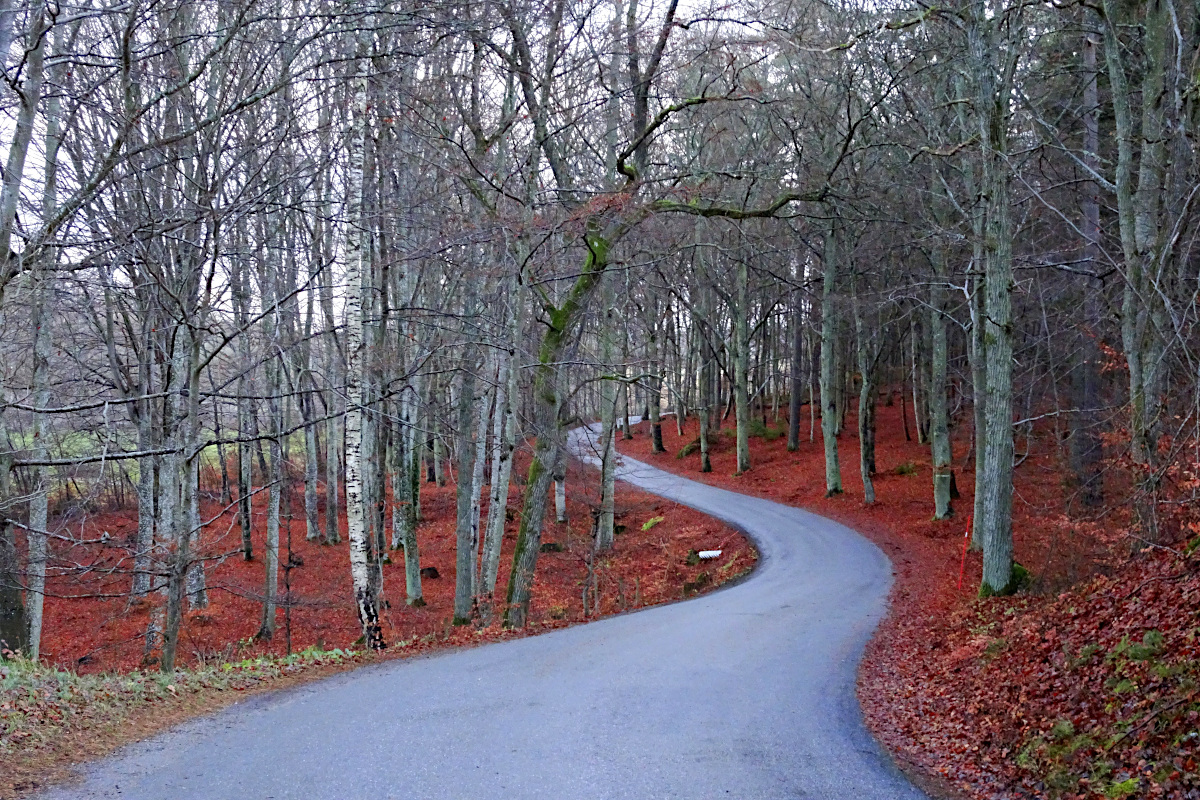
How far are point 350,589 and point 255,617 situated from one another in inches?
87.2

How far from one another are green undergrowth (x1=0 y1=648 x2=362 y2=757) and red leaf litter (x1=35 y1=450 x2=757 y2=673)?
1.79m

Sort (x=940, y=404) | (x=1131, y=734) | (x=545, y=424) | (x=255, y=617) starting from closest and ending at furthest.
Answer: (x=1131, y=734)
(x=545, y=424)
(x=255, y=617)
(x=940, y=404)

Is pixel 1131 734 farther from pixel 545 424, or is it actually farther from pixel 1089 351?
pixel 1089 351

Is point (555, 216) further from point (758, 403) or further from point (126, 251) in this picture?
point (758, 403)

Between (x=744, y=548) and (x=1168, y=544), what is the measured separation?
11.9 m

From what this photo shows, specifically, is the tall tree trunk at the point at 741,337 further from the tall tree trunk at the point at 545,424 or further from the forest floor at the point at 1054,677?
the tall tree trunk at the point at 545,424

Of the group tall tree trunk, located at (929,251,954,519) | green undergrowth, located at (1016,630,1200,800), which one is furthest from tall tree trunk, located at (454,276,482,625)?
tall tree trunk, located at (929,251,954,519)

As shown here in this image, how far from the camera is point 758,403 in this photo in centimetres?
4984

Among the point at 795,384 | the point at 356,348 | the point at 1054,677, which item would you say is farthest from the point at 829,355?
the point at 1054,677

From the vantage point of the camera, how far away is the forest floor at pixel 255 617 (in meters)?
6.71

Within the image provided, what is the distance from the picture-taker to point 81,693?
7.32 meters

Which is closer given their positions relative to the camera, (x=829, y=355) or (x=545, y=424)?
(x=545, y=424)

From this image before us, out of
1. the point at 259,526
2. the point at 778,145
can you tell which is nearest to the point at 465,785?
the point at 778,145

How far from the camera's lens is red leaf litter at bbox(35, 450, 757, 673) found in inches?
596
